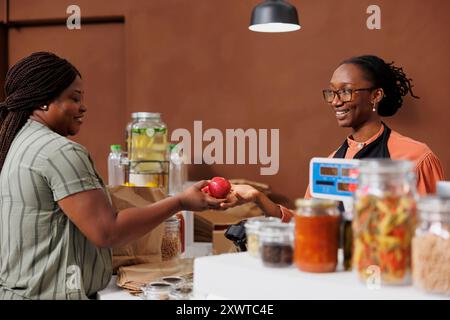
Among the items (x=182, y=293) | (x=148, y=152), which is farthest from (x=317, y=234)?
(x=148, y=152)

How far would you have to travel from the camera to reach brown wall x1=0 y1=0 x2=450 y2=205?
128 inches

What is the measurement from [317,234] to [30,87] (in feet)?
3.02

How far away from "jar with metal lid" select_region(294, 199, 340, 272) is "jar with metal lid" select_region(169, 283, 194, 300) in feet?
1.38

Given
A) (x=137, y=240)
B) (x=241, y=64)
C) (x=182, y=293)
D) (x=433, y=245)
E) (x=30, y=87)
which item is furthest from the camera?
(x=241, y=64)

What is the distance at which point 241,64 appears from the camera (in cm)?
362

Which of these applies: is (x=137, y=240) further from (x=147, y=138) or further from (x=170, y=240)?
(x=147, y=138)

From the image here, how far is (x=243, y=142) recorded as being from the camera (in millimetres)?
3617

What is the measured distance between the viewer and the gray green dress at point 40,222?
4.73 feet

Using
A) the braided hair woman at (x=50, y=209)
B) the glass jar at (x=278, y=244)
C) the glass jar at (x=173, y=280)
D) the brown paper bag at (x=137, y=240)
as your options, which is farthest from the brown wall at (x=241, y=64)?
the glass jar at (x=278, y=244)

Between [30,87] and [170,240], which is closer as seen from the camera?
[30,87]

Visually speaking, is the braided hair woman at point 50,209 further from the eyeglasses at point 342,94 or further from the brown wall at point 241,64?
the brown wall at point 241,64
